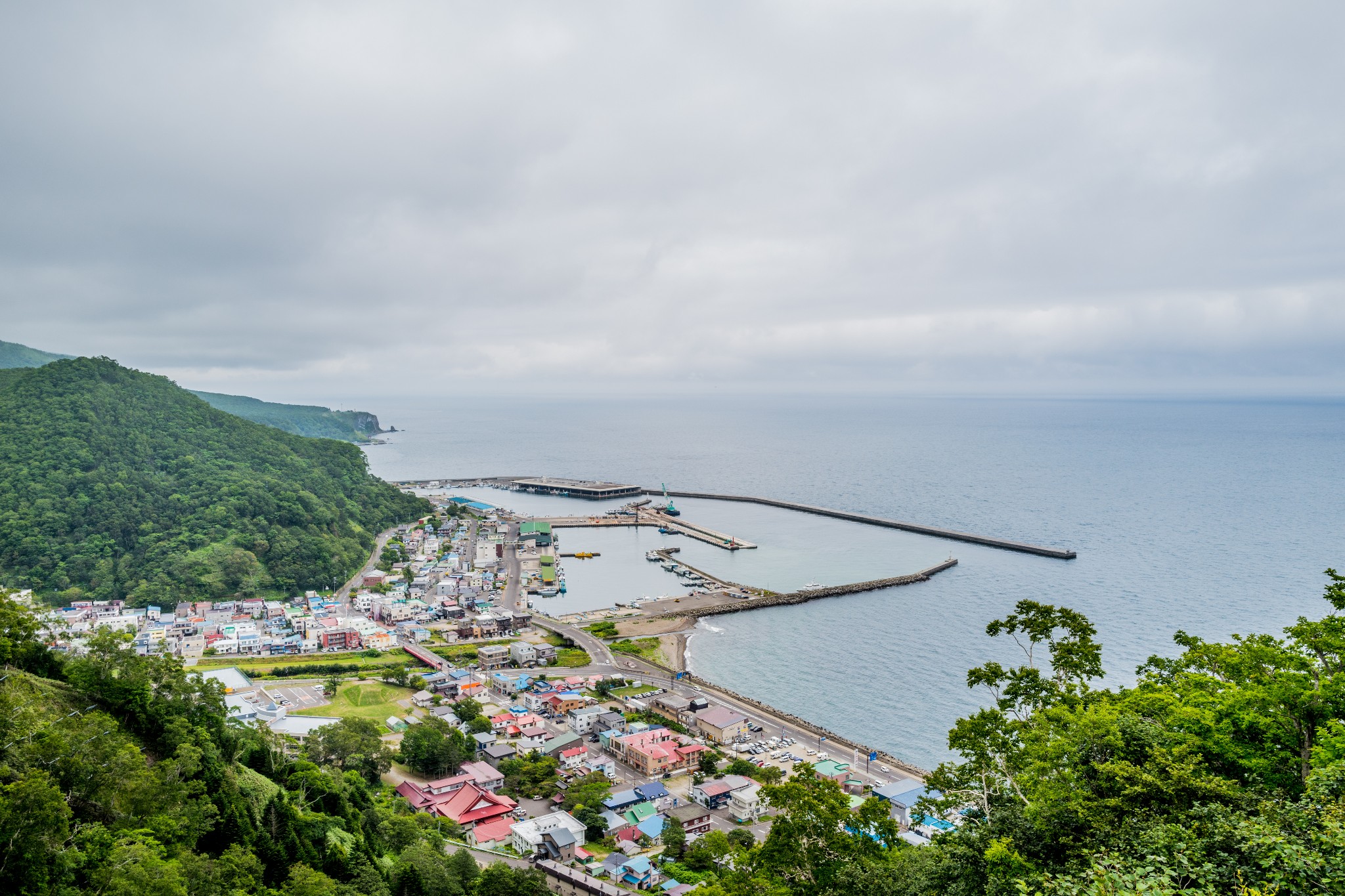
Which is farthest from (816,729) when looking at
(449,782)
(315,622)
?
(315,622)

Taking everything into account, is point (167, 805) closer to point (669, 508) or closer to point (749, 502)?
point (669, 508)

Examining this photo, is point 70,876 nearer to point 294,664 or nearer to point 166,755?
point 166,755

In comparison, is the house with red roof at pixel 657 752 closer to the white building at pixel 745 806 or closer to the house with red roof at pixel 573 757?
the house with red roof at pixel 573 757

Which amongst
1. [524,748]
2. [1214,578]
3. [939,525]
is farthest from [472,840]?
[939,525]

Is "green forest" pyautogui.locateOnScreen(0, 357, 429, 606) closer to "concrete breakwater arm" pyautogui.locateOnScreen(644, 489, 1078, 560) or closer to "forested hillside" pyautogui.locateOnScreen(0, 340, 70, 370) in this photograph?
"concrete breakwater arm" pyautogui.locateOnScreen(644, 489, 1078, 560)

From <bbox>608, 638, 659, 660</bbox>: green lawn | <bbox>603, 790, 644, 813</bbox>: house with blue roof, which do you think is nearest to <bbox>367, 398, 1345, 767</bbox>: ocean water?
<bbox>608, 638, 659, 660</bbox>: green lawn

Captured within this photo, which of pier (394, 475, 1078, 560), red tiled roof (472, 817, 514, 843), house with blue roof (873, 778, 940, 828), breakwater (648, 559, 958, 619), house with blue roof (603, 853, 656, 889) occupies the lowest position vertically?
red tiled roof (472, 817, 514, 843)

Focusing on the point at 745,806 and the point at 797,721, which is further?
the point at 797,721
